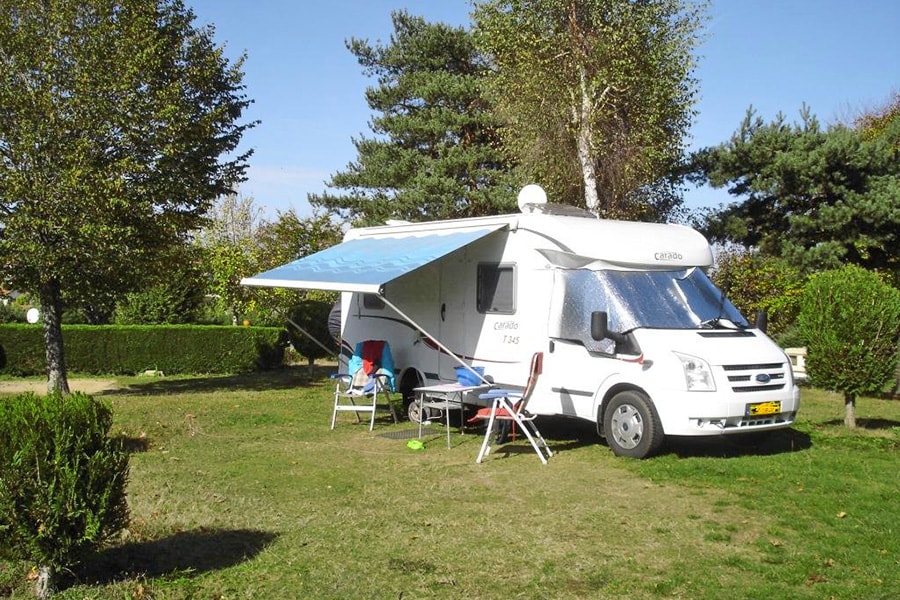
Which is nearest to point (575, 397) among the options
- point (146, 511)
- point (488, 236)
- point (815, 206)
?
point (488, 236)

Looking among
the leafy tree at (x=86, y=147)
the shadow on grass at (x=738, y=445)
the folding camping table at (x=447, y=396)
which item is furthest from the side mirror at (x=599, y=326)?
the leafy tree at (x=86, y=147)

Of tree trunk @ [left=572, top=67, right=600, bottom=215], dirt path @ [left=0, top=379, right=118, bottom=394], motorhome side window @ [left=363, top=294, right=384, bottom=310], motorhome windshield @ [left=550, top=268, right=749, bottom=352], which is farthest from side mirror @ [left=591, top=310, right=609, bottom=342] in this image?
dirt path @ [left=0, top=379, right=118, bottom=394]

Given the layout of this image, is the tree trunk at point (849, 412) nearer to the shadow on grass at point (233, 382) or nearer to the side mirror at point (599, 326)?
the side mirror at point (599, 326)

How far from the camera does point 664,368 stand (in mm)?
8531

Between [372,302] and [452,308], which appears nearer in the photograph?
[452,308]

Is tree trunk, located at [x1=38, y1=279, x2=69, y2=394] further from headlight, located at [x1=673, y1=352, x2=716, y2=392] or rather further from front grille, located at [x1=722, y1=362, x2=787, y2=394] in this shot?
front grille, located at [x1=722, y1=362, x2=787, y2=394]

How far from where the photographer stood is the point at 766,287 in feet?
62.4

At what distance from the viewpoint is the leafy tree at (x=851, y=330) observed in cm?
1003

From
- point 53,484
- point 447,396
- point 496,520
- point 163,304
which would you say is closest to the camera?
point 53,484

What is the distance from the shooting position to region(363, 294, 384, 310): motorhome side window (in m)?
12.4

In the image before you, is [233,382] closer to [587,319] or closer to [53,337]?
[53,337]

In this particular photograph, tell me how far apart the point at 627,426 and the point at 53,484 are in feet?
18.6

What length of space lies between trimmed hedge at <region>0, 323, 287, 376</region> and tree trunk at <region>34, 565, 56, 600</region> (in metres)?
16.5

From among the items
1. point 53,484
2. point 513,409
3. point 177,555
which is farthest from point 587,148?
point 53,484
